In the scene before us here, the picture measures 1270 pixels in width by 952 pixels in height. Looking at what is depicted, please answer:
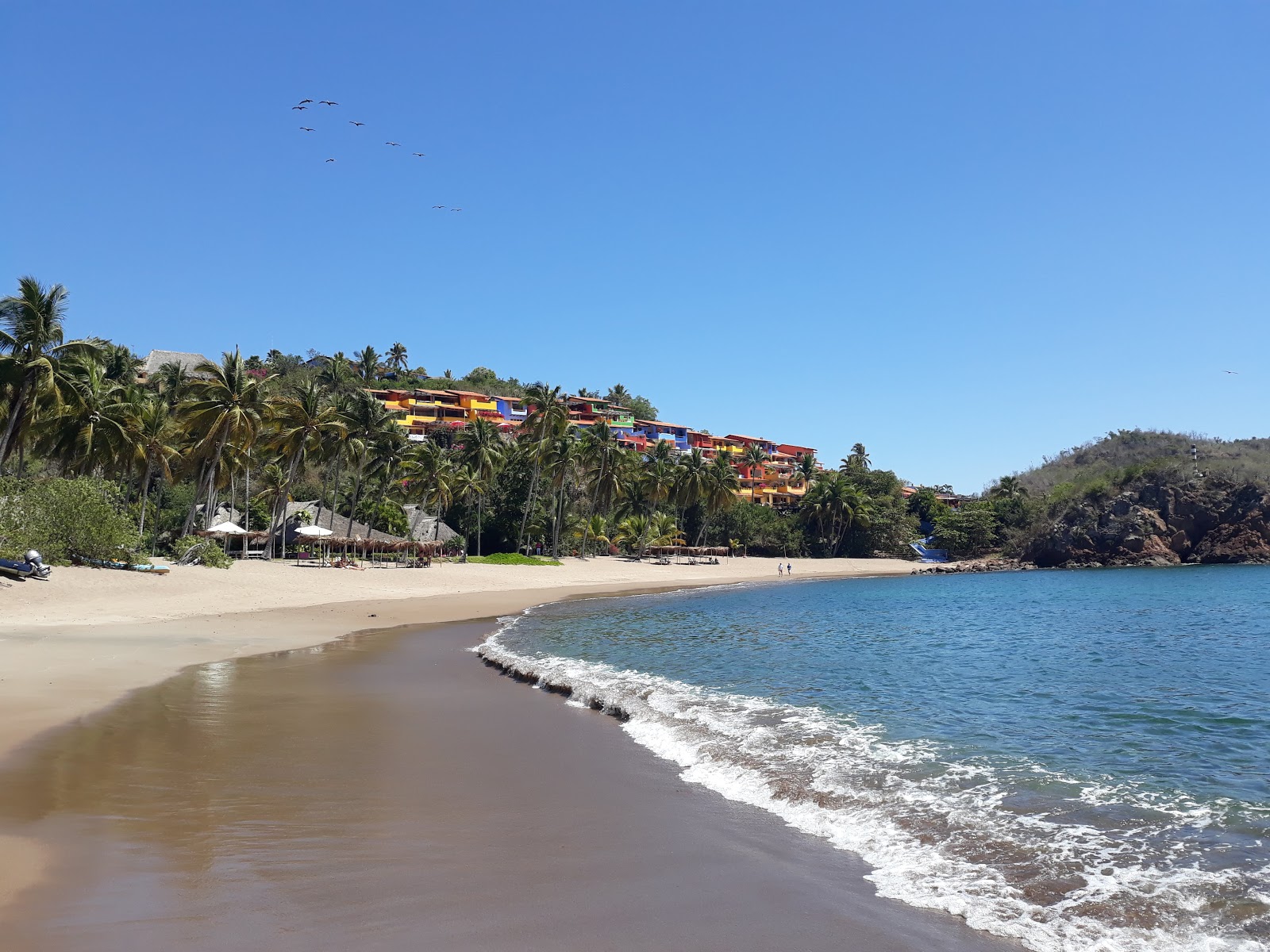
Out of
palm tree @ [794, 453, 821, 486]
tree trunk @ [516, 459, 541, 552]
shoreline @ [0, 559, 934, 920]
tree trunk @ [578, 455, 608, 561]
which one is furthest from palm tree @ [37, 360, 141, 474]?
palm tree @ [794, 453, 821, 486]

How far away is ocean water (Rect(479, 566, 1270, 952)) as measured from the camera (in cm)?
644

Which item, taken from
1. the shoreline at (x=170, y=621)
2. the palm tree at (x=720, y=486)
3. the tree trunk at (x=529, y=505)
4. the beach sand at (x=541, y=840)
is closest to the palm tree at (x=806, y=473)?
the palm tree at (x=720, y=486)

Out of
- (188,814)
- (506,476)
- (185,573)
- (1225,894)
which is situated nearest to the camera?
(1225,894)

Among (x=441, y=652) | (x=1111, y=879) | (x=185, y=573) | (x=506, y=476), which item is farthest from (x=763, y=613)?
(x=506, y=476)

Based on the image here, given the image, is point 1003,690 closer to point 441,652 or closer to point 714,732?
point 714,732

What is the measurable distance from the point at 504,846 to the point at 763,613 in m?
28.6

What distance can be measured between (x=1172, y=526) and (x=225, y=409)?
8544 cm

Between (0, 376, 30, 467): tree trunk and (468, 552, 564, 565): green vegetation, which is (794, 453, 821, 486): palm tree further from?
(0, 376, 30, 467): tree trunk

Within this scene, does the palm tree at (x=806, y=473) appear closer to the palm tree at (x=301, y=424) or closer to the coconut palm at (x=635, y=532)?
the coconut palm at (x=635, y=532)

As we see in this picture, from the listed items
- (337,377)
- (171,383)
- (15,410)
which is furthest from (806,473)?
(15,410)

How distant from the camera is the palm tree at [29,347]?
31703 mm

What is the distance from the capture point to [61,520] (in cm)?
2823

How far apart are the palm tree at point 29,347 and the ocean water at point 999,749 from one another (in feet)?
67.0

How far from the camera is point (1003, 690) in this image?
52.0 feet
